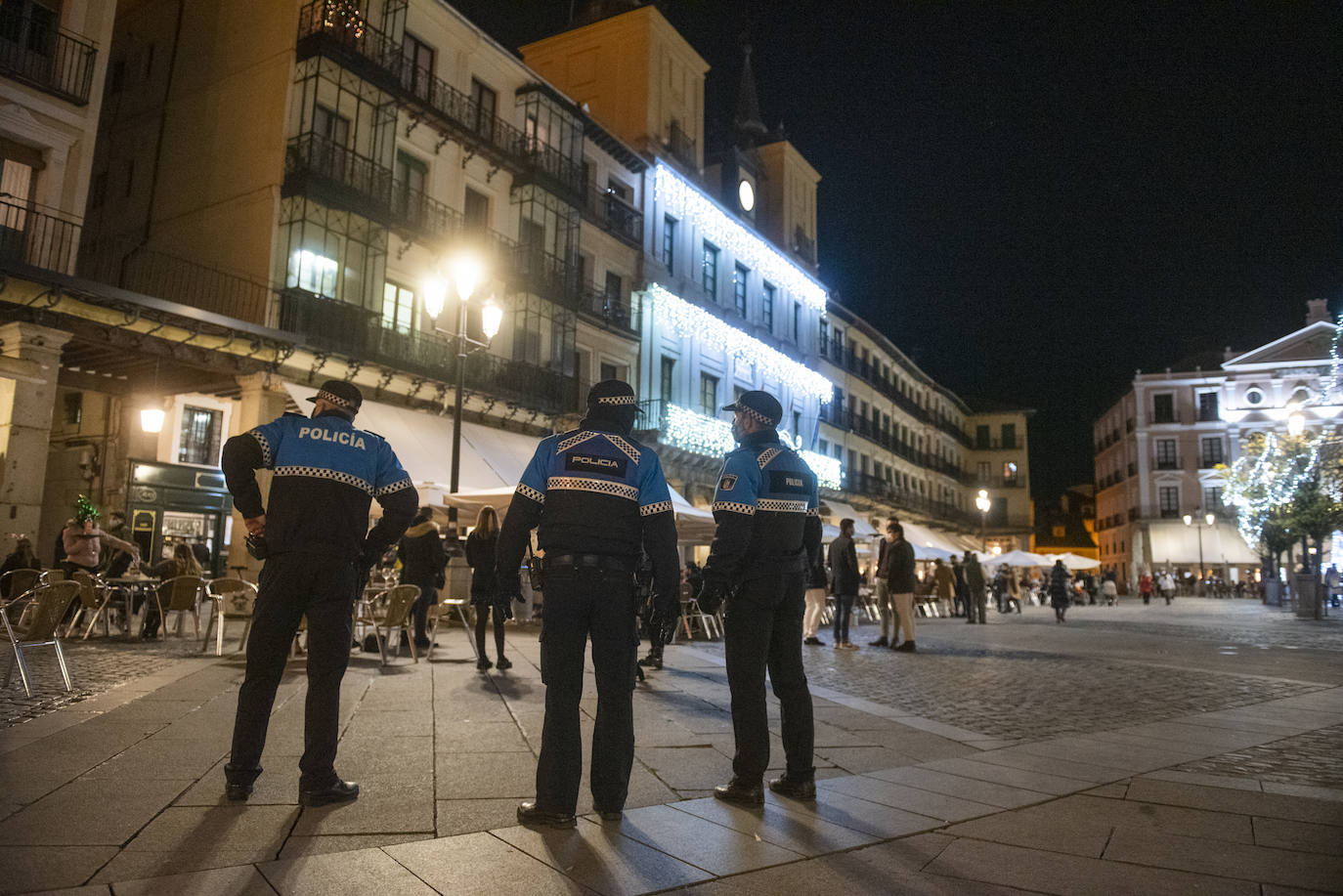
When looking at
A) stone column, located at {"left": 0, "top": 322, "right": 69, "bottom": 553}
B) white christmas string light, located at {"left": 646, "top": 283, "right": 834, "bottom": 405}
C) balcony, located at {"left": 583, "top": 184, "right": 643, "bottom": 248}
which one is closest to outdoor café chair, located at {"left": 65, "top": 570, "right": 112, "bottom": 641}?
stone column, located at {"left": 0, "top": 322, "right": 69, "bottom": 553}

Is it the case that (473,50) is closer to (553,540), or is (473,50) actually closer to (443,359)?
(443,359)

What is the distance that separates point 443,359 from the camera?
1984 centimetres

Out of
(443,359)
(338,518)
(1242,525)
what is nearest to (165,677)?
(338,518)

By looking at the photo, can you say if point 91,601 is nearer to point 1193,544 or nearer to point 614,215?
point 614,215

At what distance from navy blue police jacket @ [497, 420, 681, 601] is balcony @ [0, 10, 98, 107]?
15159 mm

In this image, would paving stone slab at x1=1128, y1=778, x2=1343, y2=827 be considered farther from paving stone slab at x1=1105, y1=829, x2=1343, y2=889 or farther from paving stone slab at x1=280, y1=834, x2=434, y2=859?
paving stone slab at x1=280, y1=834, x2=434, y2=859

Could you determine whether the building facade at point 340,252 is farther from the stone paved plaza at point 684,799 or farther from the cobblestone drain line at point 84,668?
the stone paved plaza at point 684,799

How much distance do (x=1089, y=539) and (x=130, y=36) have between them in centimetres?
8119

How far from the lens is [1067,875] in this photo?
3.12 metres

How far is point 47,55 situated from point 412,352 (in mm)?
7614

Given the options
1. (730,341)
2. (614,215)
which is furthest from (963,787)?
(730,341)

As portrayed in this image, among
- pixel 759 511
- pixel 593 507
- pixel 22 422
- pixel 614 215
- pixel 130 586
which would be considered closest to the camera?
pixel 593 507

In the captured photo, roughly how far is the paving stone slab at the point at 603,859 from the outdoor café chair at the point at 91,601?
6.98m

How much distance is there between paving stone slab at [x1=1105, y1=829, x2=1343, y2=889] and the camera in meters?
3.11
